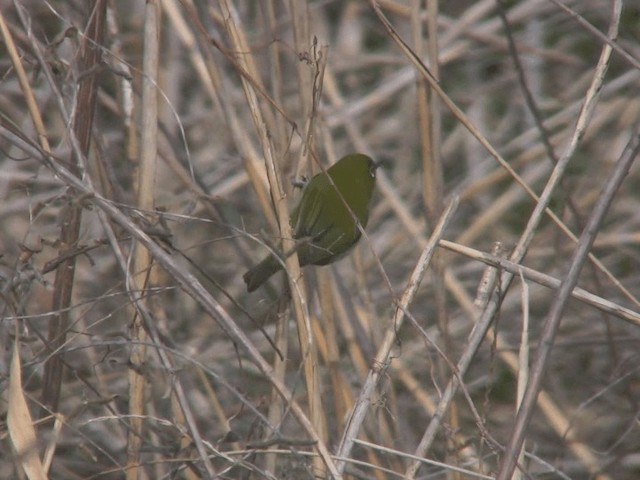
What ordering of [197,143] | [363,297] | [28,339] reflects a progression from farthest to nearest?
1. [197,143]
2. [363,297]
3. [28,339]

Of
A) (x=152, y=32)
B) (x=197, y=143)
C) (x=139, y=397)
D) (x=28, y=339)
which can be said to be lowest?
(x=197, y=143)

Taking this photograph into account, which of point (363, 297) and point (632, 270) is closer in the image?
point (363, 297)

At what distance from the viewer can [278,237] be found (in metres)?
1.36

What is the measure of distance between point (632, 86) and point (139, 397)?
7.90 feet

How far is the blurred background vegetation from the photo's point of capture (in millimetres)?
1414

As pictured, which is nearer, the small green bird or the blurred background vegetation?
the blurred background vegetation

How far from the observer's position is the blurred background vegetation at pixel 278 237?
141cm

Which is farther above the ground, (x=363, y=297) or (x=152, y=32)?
(x=152, y=32)

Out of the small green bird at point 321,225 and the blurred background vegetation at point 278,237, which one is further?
the small green bird at point 321,225

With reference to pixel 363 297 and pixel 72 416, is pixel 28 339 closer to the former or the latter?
pixel 72 416

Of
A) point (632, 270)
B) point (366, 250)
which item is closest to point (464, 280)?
point (366, 250)

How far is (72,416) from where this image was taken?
1.41 m

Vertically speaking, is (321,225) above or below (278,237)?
below

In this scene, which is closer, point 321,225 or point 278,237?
point 278,237
